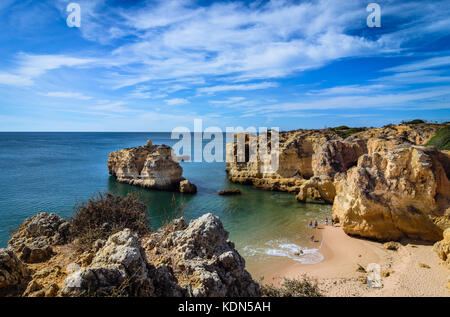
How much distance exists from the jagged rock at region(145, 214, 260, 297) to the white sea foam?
10.2 meters

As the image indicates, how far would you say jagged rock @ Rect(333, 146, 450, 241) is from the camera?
13281 mm

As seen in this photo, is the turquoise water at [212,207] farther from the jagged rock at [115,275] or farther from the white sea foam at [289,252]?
the jagged rock at [115,275]

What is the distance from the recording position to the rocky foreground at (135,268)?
3.46m

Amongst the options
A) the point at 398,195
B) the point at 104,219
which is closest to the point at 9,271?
the point at 104,219

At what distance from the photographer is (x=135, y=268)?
3.75 m

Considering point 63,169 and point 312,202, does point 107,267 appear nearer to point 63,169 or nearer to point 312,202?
point 312,202

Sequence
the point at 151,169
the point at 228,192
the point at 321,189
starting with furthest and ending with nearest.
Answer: the point at 151,169, the point at 228,192, the point at 321,189

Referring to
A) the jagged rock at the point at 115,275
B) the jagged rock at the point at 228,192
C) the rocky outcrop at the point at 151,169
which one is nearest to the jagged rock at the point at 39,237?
the jagged rock at the point at 115,275

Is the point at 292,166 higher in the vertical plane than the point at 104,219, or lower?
lower

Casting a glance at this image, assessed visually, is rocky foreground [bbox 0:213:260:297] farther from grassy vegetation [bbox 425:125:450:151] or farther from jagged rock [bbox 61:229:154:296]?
grassy vegetation [bbox 425:125:450:151]

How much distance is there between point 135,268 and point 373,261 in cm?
1340

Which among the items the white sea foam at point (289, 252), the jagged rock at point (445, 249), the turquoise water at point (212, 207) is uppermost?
the jagged rock at point (445, 249)

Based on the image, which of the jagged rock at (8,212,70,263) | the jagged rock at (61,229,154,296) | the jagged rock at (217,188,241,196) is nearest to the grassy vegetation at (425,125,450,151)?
the jagged rock at (217,188,241,196)

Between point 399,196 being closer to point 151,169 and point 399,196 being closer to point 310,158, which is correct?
point 310,158
